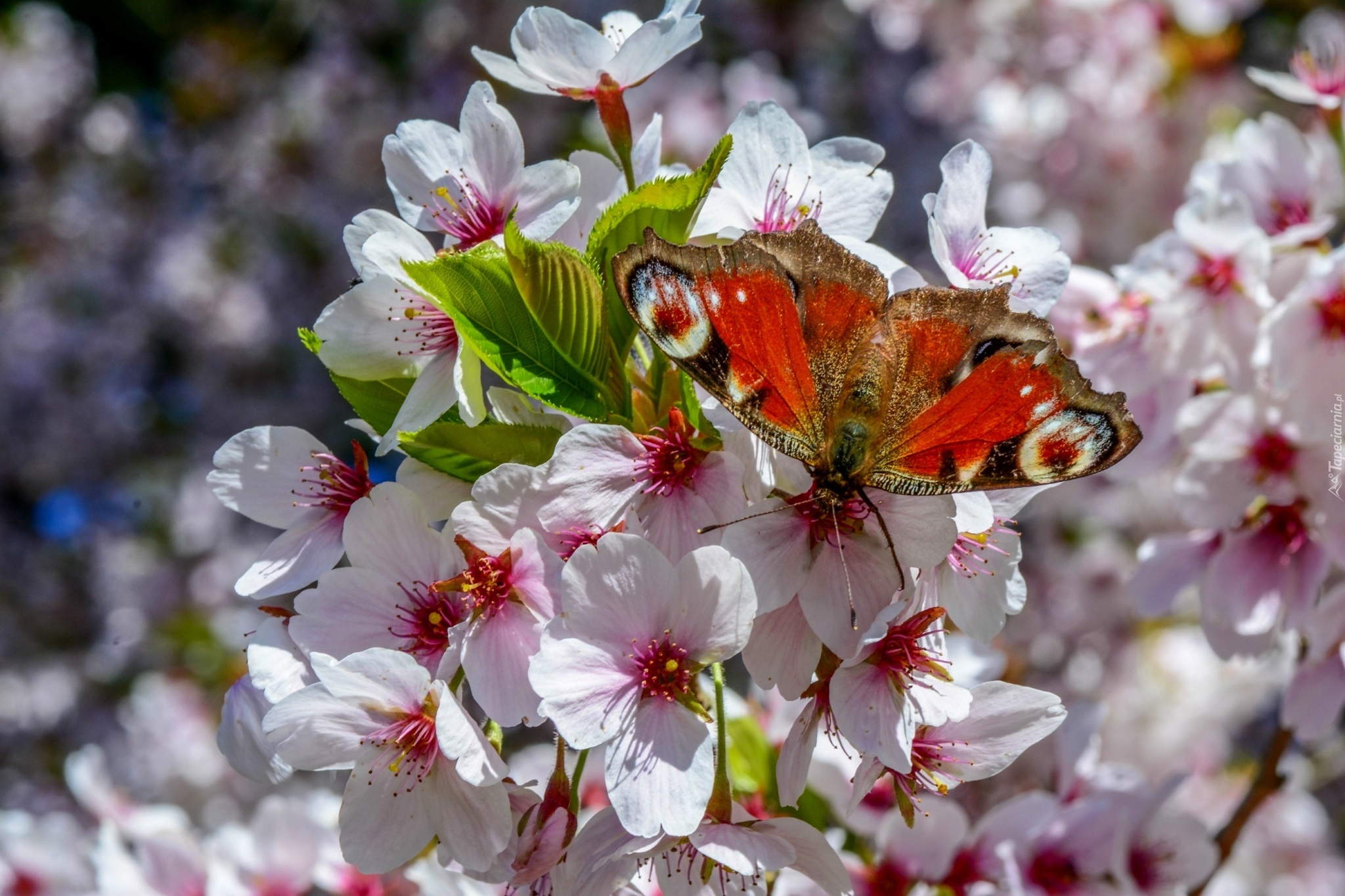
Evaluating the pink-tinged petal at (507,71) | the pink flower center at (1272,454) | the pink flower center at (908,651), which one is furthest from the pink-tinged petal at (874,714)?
the pink flower center at (1272,454)

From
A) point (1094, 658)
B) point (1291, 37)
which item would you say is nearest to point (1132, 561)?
point (1094, 658)

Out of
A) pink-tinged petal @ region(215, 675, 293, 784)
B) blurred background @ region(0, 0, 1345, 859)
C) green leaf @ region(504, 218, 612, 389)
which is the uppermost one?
green leaf @ region(504, 218, 612, 389)

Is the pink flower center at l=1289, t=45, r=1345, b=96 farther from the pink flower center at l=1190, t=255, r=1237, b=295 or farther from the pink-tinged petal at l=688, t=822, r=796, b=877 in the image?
the pink-tinged petal at l=688, t=822, r=796, b=877

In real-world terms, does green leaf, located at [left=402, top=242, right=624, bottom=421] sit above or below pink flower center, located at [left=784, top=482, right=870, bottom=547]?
above

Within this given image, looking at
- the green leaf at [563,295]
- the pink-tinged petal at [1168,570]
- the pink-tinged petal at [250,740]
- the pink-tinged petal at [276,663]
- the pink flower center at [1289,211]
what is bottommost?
the pink-tinged petal at [1168,570]

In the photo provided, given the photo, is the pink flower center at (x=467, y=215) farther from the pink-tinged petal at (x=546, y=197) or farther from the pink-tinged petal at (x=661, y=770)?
the pink-tinged petal at (x=661, y=770)

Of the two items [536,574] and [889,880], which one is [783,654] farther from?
[889,880]

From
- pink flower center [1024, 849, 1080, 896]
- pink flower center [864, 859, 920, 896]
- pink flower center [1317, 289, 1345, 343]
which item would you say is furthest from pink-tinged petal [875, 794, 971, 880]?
pink flower center [1317, 289, 1345, 343]

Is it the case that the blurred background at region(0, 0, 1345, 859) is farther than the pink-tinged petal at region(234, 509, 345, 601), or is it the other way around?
the blurred background at region(0, 0, 1345, 859)
